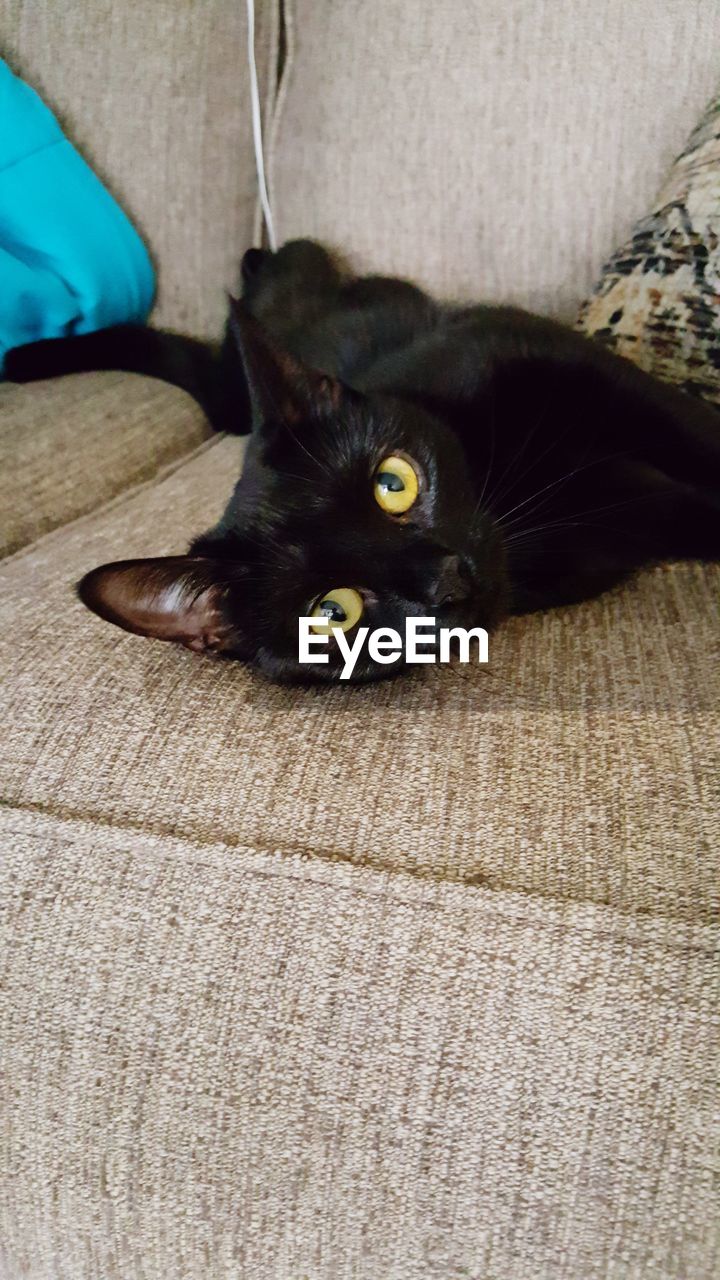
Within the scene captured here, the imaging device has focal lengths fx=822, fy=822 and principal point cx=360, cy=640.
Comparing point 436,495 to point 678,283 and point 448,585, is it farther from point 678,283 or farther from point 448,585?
point 678,283

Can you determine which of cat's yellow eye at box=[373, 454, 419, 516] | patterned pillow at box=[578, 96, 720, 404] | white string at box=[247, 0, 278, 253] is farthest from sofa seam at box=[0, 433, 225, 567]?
patterned pillow at box=[578, 96, 720, 404]

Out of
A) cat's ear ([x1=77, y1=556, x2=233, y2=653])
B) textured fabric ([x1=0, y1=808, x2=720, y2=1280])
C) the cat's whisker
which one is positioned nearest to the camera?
textured fabric ([x1=0, y1=808, x2=720, y2=1280])

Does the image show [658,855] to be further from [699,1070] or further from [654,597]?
[654,597]

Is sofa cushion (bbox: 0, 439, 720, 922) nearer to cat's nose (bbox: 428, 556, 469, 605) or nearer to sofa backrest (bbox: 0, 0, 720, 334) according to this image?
cat's nose (bbox: 428, 556, 469, 605)

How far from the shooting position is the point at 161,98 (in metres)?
1.37

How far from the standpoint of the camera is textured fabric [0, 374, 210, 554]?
115 centimetres

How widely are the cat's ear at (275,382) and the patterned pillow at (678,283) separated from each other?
1.35 feet

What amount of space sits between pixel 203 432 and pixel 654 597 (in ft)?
3.07

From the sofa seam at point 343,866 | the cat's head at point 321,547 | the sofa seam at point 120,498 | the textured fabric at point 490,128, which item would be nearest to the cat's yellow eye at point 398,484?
the cat's head at point 321,547

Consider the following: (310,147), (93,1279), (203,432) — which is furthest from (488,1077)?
(310,147)

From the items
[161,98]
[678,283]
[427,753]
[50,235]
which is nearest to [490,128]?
[678,283]

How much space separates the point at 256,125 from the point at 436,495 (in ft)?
3.24

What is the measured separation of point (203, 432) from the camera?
148 cm

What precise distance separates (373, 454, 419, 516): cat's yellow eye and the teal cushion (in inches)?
34.7
